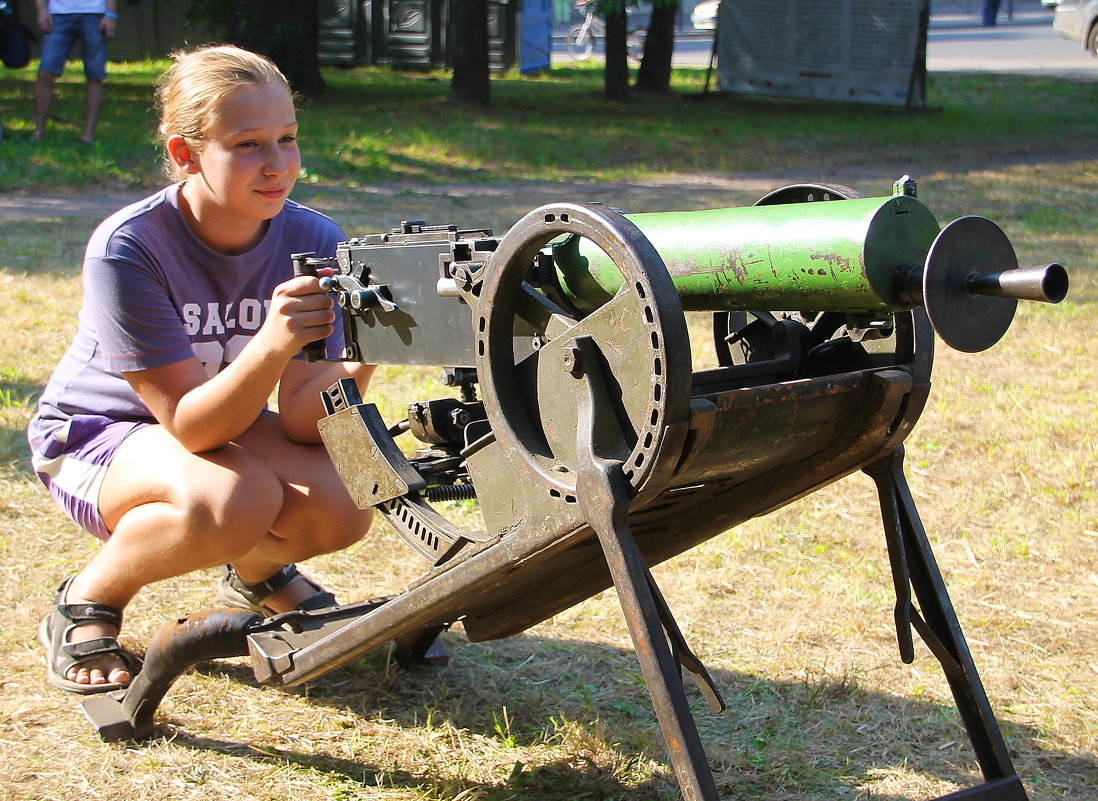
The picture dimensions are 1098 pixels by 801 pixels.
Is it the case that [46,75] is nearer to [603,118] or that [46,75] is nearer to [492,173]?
[492,173]

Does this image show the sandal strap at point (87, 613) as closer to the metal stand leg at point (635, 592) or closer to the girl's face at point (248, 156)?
the girl's face at point (248, 156)

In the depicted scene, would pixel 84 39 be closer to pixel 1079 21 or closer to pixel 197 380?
pixel 197 380

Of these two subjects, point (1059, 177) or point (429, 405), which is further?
point (1059, 177)

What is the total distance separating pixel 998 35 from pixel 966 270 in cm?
2852

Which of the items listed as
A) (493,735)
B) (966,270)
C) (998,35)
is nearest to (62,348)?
(493,735)

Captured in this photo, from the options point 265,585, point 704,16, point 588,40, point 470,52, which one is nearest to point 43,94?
point 470,52

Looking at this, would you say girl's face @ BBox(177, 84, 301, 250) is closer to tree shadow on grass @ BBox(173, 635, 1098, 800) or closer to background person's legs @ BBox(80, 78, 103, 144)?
tree shadow on grass @ BBox(173, 635, 1098, 800)

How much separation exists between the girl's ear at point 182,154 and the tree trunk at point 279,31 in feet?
39.3

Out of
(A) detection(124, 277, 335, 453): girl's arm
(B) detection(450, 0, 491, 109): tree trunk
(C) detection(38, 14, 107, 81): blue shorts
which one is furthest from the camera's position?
(B) detection(450, 0, 491, 109): tree trunk

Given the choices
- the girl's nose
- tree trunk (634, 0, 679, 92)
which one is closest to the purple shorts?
the girl's nose

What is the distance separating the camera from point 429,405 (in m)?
2.42

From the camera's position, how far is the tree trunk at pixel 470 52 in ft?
45.9

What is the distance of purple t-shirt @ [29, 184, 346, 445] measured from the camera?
257 centimetres

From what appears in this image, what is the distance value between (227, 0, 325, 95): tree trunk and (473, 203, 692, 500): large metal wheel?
42.1 ft
